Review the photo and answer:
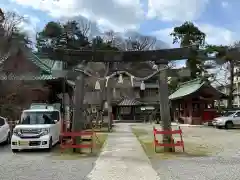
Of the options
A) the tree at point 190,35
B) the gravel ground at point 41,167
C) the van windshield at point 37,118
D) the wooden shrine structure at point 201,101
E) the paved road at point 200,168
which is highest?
the tree at point 190,35

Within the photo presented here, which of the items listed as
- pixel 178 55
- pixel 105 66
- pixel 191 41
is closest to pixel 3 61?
pixel 105 66

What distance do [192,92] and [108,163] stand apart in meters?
30.7

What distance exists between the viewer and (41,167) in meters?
10.3

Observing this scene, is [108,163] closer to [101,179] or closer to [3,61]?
[101,179]

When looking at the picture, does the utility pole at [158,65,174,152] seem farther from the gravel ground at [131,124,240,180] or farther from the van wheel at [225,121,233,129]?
the van wheel at [225,121,233,129]

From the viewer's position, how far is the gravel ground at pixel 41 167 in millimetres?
8741

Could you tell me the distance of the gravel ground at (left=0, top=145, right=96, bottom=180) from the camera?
8741mm

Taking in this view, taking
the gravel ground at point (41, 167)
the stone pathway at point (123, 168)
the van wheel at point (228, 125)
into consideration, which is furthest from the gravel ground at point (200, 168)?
the van wheel at point (228, 125)

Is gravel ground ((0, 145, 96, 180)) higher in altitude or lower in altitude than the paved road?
higher

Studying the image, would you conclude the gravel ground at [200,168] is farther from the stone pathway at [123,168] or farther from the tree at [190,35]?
the tree at [190,35]

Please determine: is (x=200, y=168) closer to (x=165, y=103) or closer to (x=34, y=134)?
(x=165, y=103)

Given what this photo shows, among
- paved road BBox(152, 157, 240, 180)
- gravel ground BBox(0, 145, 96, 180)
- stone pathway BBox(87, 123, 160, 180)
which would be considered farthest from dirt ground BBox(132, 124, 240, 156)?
gravel ground BBox(0, 145, 96, 180)

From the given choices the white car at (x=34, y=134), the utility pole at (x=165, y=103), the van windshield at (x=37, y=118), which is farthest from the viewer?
the van windshield at (x=37, y=118)

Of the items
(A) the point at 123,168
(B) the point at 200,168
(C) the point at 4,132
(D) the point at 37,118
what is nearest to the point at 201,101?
(C) the point at 4,132
